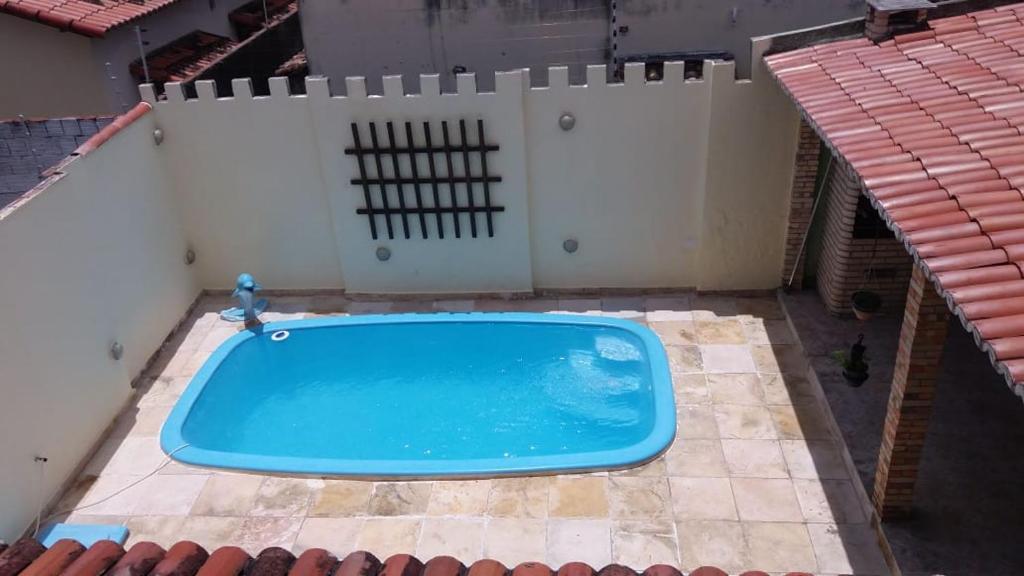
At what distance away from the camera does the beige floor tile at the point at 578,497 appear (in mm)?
8133

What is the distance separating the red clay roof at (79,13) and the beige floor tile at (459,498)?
9.72 meters

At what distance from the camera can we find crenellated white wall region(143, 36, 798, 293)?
35.4 ft

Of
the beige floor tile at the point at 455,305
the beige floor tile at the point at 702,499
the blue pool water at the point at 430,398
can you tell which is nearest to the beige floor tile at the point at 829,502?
the beige floor tile at the point at 702,499

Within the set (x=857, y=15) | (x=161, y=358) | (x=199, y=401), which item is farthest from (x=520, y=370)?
(x=857, y=15)

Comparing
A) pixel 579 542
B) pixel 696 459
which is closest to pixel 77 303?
pixel 579 542

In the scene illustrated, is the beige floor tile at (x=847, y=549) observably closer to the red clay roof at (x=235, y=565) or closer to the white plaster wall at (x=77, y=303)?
the red clay roof at (x=235, y=565)

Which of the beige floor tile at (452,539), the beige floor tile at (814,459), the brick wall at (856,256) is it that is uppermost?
the brick wall at (856,256)

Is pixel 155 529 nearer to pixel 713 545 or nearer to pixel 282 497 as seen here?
pixel 282 497

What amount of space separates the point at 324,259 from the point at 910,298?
28.0 feet

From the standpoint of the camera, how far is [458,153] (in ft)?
36.9

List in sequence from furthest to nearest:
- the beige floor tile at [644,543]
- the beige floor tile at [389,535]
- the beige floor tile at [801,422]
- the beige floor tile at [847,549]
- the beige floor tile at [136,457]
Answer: the beige floor tile at [136,457]
the beige floor tile at [801,422]
the beige floor tile at [389,535]
the beige floor tile at [644,543]
the beige floor tile at [847,549]

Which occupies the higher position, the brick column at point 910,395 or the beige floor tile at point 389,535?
the brick column at point 910,395

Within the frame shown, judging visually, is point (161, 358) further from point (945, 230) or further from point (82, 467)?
point (945, 230)

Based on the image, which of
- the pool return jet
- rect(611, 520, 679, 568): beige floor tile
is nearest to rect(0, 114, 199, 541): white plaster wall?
the pool return jet
